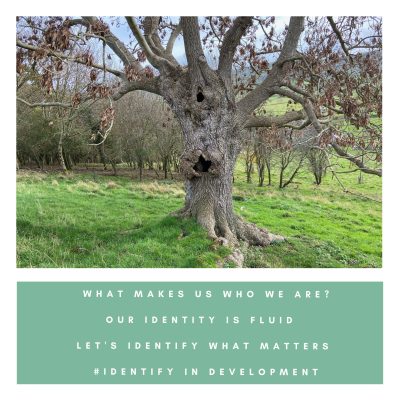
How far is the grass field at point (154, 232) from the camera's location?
293 inches

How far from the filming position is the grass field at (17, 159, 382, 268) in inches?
293

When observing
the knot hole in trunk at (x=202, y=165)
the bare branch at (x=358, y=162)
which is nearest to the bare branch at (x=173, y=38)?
the knot hole in trunk at (x=202, y=165)

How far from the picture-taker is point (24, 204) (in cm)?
1230

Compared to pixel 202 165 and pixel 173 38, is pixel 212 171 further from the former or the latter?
pixel 173 38

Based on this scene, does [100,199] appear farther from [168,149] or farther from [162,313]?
[168,149]

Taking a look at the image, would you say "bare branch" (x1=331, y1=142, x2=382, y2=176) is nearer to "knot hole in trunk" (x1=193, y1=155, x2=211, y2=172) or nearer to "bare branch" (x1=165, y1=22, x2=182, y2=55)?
"knot hole in trunk" (x1=193, y1=155, x2=211, y2=172)

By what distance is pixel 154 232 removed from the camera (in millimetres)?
8562

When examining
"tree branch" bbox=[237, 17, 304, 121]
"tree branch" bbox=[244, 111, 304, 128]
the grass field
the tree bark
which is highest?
"tree branch" bbox=[237, 17, 304, 121]

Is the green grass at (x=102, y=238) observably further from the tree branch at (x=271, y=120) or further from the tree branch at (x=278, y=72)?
the tree branch at (x=278, y=72)

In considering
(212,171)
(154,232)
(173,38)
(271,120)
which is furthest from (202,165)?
(173,38)

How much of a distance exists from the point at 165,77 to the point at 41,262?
507 cm

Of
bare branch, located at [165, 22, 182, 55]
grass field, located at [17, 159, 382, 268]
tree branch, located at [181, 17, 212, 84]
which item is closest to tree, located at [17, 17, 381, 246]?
tree branch, located at [181, 17, 212, 84]

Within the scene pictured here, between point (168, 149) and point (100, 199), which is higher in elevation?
point (168, 149)
